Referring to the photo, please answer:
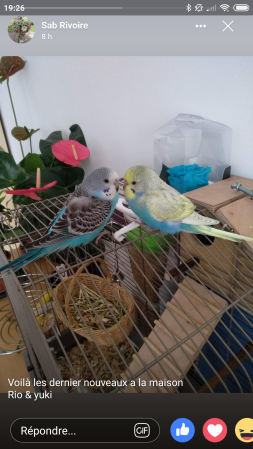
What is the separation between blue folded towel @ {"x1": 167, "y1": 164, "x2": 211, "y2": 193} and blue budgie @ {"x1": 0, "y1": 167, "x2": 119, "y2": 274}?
29 centimetres

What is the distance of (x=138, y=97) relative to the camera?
967 millimetres

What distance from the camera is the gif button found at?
1.10 ft

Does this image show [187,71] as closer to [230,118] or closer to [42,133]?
[230,118]

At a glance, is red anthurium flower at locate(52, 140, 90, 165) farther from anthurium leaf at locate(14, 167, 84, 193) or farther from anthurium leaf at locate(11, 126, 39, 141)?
anthurium leaf at locate(11, 126, 39, 141)

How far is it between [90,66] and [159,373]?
1176mm

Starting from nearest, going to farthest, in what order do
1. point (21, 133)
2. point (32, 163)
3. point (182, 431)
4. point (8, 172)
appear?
point (182, 431) < point (8, 172) < point (32, 163) < point (21, 133)

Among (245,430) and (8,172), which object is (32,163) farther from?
(245,430)

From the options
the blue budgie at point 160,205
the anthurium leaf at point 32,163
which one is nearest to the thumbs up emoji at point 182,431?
the blue budgie at point 160,205

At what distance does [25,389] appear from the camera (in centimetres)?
38

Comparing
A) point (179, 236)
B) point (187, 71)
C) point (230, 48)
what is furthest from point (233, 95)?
point (179, 236)

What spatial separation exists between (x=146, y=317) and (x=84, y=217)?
13.4 inches

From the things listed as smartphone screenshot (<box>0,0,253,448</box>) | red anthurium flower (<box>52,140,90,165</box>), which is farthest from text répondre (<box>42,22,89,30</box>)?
red anthurium flower (<box>52,140,90,165</box>)

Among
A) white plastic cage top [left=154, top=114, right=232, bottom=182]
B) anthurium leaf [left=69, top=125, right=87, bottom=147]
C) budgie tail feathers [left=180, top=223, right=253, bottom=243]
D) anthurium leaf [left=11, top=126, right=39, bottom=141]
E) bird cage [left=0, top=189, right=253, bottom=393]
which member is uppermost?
anthurium leaf [left=11, top=126, right=39, bottom=141]
